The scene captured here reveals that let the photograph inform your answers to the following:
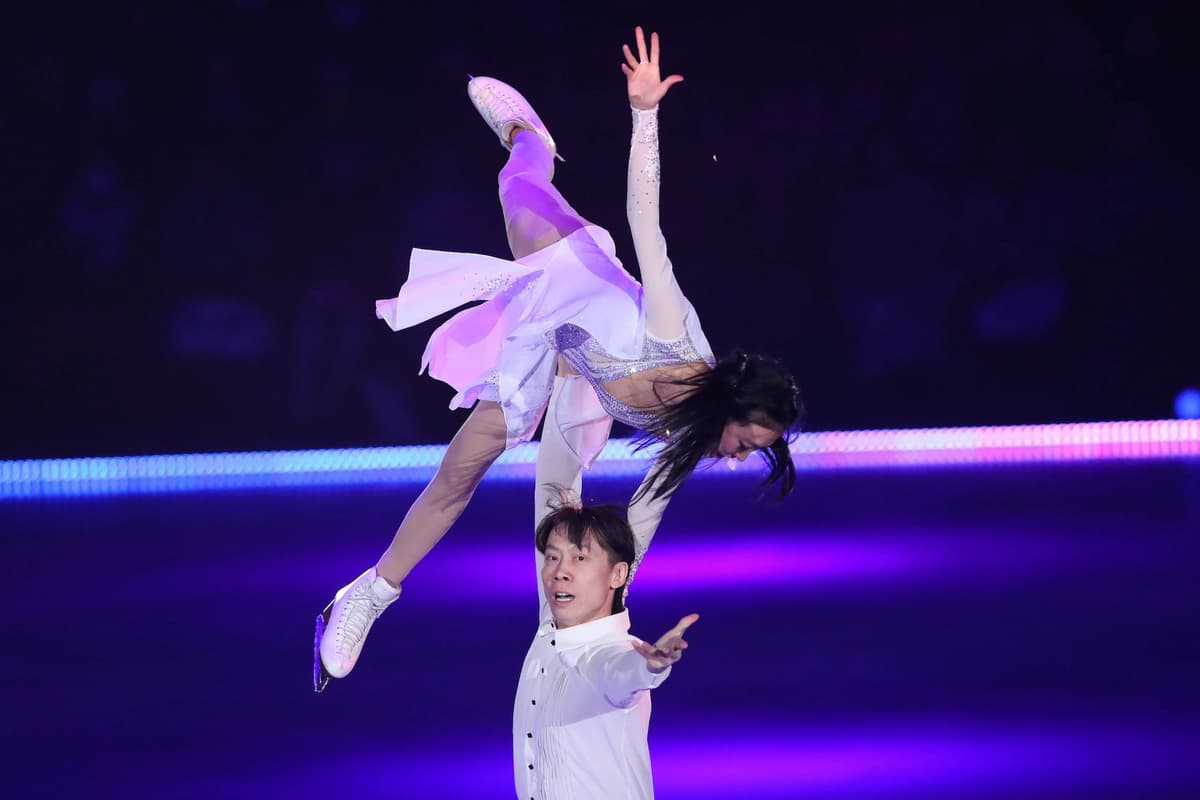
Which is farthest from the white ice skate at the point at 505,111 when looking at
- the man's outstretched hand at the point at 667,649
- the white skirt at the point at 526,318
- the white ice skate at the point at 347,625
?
the man's outstretched hand at the point at 667,649

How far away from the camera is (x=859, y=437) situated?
316 inches

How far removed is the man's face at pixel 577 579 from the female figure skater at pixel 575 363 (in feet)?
0.87

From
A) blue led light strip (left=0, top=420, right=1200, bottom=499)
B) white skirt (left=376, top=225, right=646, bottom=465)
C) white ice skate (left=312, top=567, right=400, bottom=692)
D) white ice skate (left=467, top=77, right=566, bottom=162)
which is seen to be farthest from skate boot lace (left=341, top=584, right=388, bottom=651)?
blue led light strip (left=0, top=420, right=1200, bottom=499)

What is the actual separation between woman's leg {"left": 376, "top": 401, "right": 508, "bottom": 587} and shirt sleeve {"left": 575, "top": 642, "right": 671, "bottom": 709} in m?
0.90

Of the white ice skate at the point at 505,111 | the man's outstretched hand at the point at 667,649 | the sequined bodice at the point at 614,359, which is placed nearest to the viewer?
the man's outstretched hand at the point at 667,649

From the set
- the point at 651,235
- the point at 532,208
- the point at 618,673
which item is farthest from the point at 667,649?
the point at 532,208

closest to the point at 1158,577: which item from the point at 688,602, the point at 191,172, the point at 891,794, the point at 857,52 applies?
the point at 688,602

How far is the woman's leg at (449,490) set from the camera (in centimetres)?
290

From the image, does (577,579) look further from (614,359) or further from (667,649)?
(614,359)

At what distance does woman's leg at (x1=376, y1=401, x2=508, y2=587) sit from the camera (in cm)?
290

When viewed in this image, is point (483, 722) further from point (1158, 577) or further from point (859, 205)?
point (859, 205)

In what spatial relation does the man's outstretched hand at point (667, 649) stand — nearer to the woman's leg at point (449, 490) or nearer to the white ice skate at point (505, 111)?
the woman's leg at point (449, 490)

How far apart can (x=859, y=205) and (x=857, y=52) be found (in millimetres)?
807

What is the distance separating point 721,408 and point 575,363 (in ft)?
1.25
